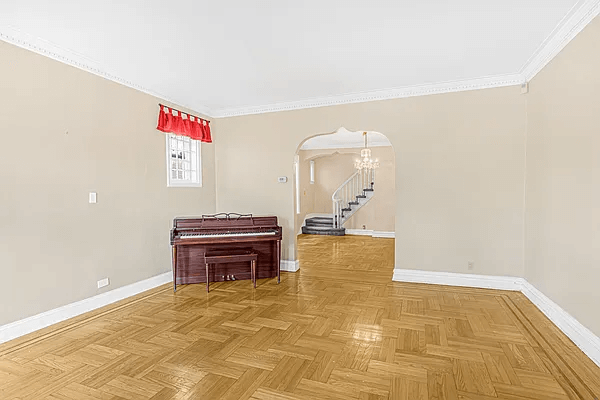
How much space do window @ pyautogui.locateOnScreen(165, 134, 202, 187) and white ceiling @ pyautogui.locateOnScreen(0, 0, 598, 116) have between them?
2.56ft

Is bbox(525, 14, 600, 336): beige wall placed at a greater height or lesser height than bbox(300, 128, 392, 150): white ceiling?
lesser

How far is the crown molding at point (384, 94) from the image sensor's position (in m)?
4.04

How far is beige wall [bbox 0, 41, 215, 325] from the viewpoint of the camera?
9.31 ft

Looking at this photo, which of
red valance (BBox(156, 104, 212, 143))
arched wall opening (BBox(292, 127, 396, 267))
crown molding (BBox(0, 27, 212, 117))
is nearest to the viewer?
crown molding (BBox(0, 27, 212, 117))

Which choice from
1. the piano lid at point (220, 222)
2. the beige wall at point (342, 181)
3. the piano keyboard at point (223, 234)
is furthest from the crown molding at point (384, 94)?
the beige wall at point (342, 181)

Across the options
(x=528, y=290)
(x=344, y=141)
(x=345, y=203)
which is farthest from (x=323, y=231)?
(x=528, y=290)

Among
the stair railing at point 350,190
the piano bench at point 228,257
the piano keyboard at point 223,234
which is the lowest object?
the piano bench at point 228,257

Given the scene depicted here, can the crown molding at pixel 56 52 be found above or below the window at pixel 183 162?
above

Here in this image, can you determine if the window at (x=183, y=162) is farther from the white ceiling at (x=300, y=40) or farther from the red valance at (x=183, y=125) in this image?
the white ceiling at (x=300, y=40)

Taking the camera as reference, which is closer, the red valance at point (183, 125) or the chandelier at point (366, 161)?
the red valance at point (183, 125)

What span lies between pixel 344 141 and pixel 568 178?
6.28 metres

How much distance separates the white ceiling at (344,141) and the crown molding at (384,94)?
2.87 m

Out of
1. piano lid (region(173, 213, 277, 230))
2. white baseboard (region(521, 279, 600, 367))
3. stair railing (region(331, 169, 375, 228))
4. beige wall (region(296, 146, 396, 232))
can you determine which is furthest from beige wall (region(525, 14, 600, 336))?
stair railing (region(331, 169, 375, 228))

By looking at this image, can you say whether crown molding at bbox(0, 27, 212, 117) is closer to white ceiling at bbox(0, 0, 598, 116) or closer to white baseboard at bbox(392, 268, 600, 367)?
white ceiling at bbox(0, 0, 598, 116)
